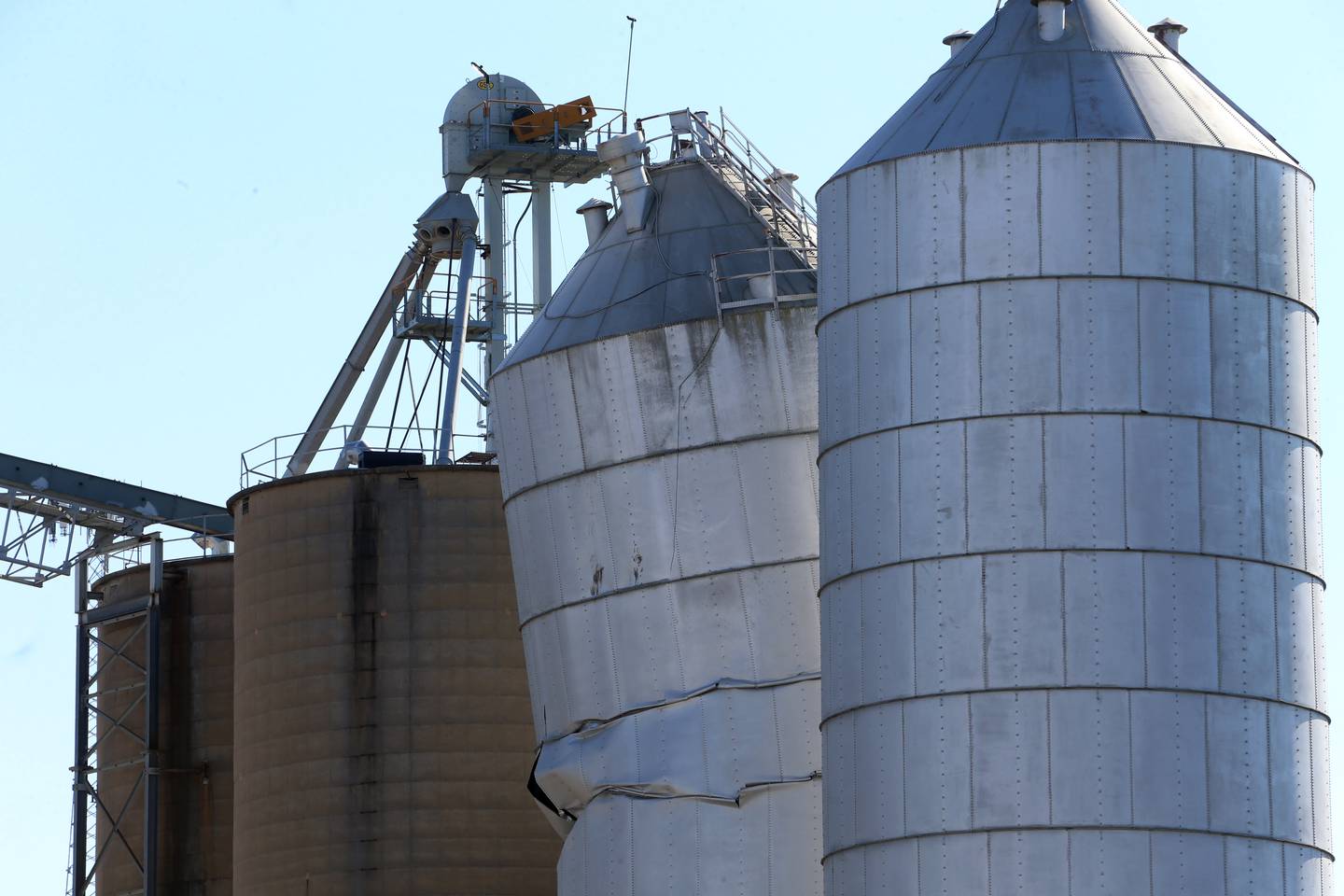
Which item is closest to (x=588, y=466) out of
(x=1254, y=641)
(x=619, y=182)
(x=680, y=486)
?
(x=680, y=486)

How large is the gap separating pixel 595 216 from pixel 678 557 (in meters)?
7.21

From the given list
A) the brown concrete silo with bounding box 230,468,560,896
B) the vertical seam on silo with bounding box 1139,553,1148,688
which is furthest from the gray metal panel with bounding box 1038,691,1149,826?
the brown concrete silo with bounding box 230,468,560,896

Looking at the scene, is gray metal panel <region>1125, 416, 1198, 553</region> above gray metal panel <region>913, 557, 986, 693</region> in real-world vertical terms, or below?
above

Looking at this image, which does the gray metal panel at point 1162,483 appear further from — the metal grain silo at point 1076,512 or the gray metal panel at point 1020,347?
the gray metal panel at point 1020,347

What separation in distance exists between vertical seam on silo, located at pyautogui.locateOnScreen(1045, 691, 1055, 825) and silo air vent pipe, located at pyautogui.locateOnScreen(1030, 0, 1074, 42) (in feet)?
29.6

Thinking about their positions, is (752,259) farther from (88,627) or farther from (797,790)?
(88,627)

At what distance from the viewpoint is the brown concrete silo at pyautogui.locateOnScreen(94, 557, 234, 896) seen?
55.2 m

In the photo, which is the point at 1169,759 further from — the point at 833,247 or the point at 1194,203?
the point at 833,247

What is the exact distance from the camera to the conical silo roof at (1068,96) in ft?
112

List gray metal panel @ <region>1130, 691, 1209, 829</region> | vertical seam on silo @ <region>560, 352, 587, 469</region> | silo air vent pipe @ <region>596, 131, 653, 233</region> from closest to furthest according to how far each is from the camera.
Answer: gray metal panel @ <region>1130, 691, 1209, 829</region>
vertical seam on silo @ <region>560, 352, 587, 469</region>
silo air vent pipe @ <region>596, 131, 653, 233</region>

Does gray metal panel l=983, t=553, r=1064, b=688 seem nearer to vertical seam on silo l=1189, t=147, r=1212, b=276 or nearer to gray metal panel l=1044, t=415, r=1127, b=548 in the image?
gray metal panel l=1044, t=415, r=1127, b=548

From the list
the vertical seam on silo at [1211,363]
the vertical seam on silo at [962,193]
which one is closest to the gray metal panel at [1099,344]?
the vertical seam on silo at [1211,363]

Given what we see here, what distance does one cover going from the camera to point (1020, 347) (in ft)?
108

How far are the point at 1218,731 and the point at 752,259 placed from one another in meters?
12.0
